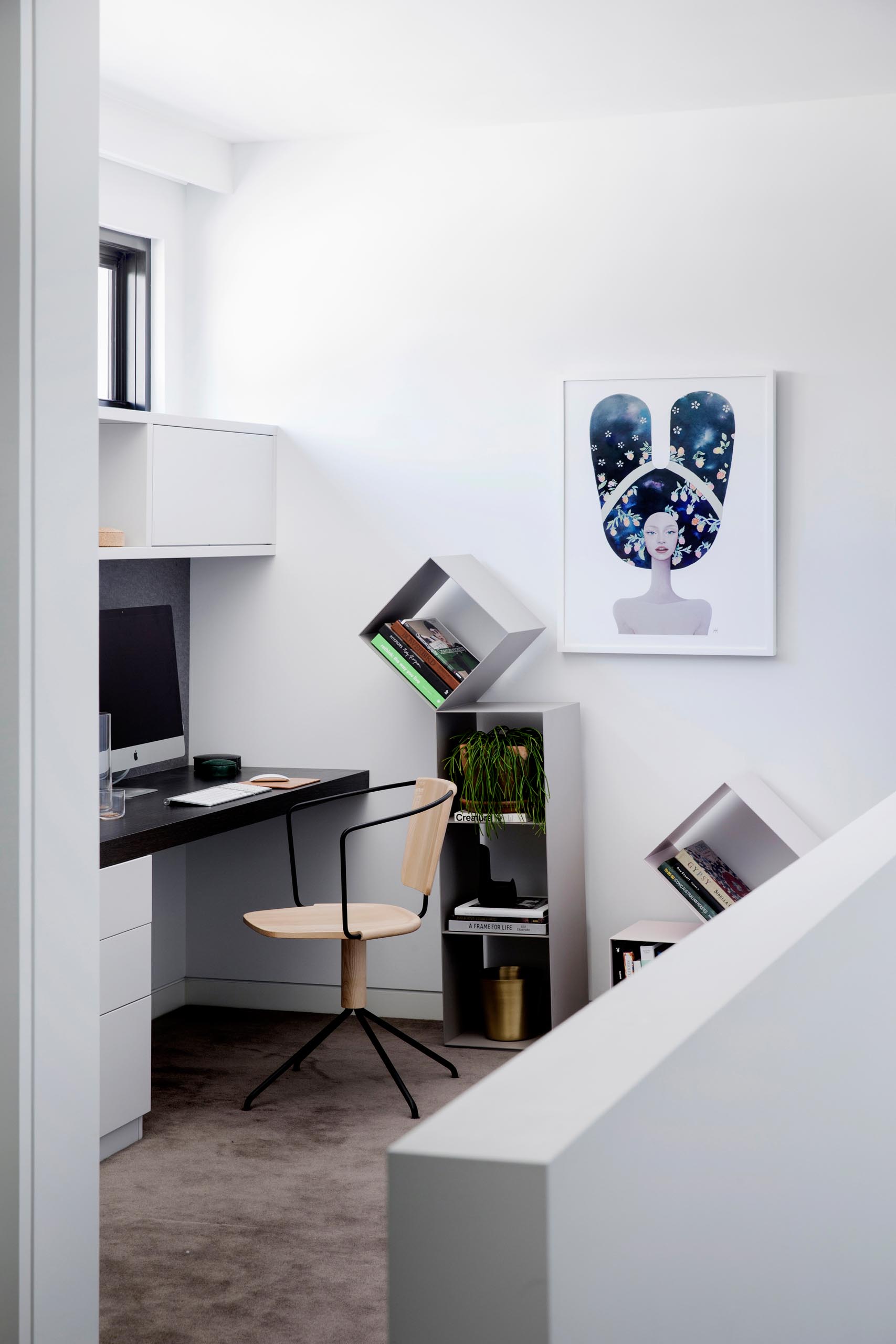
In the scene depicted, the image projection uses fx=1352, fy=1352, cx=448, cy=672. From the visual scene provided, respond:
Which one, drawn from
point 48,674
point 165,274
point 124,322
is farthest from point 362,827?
point 165,274

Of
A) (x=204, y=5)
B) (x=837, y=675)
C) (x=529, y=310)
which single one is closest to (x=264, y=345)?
(x=529, y=310)

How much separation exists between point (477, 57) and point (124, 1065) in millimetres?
2776

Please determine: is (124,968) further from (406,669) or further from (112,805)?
(406,669)

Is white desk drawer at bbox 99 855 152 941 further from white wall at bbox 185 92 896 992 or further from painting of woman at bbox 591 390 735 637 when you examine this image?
painting of woman at bbox 591 390 735 637

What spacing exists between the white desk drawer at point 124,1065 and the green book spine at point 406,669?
1.26 metres

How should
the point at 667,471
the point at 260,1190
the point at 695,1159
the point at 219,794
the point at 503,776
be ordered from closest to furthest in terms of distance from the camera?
the point at 695,1159
the point at 260,1190
the point at 219,794
the point at 503,776
the point at 667,471

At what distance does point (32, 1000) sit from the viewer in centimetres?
196

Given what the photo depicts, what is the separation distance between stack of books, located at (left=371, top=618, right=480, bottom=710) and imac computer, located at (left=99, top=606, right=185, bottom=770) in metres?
0.64

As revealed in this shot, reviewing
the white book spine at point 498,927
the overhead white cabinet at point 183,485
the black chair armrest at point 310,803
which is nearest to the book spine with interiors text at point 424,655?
the black chair armrest at point 310,803

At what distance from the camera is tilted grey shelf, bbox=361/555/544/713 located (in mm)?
4137

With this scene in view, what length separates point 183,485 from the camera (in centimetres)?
405

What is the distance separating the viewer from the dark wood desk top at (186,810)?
10.9 ft

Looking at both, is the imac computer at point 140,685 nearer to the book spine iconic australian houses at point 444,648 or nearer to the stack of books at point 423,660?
the stack of books at point 423,660

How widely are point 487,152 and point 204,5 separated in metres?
1.23
